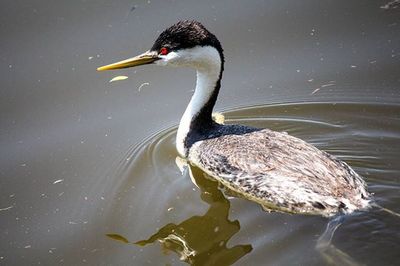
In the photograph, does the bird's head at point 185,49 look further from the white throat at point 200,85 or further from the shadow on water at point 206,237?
the shadow on water at point 206,237

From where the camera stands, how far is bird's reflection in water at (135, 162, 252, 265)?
5273mm

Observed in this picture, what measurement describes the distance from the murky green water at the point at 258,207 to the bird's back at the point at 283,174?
0.13 meters

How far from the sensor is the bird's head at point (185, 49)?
245 inches

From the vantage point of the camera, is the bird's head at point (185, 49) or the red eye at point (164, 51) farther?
the red eye at point (164, 51)

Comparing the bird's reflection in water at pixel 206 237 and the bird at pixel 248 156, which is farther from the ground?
the bird at pixel 248 156

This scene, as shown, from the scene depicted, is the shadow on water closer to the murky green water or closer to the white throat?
the murky green water

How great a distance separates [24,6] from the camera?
8617mm

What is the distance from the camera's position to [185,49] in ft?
20.8

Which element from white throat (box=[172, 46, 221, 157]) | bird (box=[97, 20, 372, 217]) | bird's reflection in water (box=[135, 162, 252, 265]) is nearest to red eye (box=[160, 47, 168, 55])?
bird (box=[97, 20, 372, 217])

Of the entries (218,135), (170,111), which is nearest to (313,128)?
(218,135)

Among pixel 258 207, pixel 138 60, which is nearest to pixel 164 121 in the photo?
pixel 138 60

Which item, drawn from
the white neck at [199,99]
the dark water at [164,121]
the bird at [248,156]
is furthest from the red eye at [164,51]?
the dark water at [164,121]

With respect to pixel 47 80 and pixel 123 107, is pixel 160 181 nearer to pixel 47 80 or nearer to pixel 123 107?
pixel 123 107

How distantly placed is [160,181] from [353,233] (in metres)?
2.16
